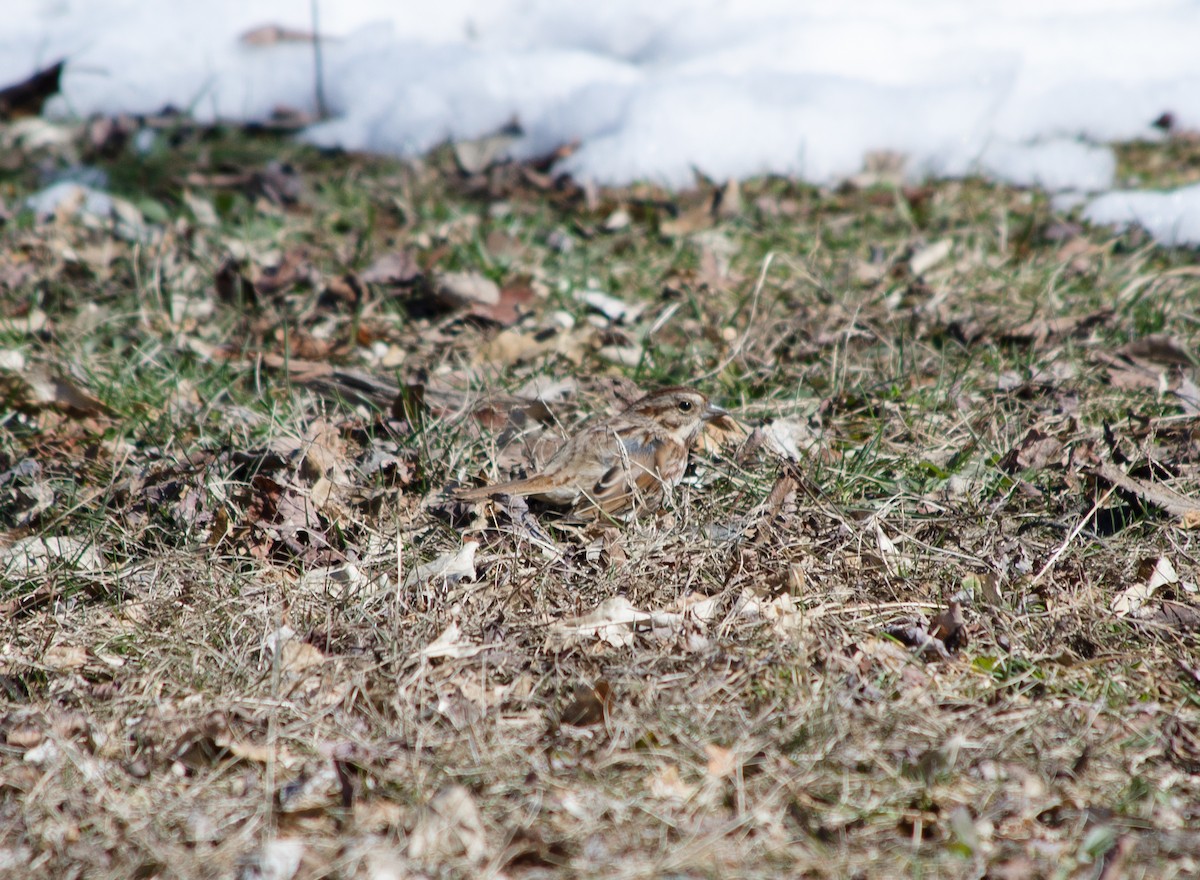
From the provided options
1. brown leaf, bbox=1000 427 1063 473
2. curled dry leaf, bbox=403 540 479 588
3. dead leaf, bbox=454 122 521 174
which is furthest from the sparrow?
dead leaf, bbox=454 122 521 174

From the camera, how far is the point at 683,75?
863cm

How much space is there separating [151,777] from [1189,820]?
2536mm

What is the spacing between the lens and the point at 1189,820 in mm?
2738

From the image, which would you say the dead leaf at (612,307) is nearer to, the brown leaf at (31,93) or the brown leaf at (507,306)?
the brown leaf at (507,306)

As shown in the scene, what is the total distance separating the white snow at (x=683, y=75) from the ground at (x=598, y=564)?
139 cm

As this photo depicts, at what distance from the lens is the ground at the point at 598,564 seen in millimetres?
2795

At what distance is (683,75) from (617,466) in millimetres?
5225

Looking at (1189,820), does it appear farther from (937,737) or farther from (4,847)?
(4,847)

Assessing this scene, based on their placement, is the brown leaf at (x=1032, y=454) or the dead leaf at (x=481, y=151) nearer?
the brown leaf at (x=1032, y=454)

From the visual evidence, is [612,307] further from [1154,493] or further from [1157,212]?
[1157,212]

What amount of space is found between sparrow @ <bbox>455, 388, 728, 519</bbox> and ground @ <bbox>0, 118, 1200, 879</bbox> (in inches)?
5.1

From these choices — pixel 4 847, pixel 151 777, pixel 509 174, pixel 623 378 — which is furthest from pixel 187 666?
pixel 509 174

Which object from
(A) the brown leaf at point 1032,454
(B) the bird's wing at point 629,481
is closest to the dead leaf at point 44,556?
(B) the bird's wing at point 629,481

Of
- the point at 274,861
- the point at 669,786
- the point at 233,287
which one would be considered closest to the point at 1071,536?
the point at 669,786
